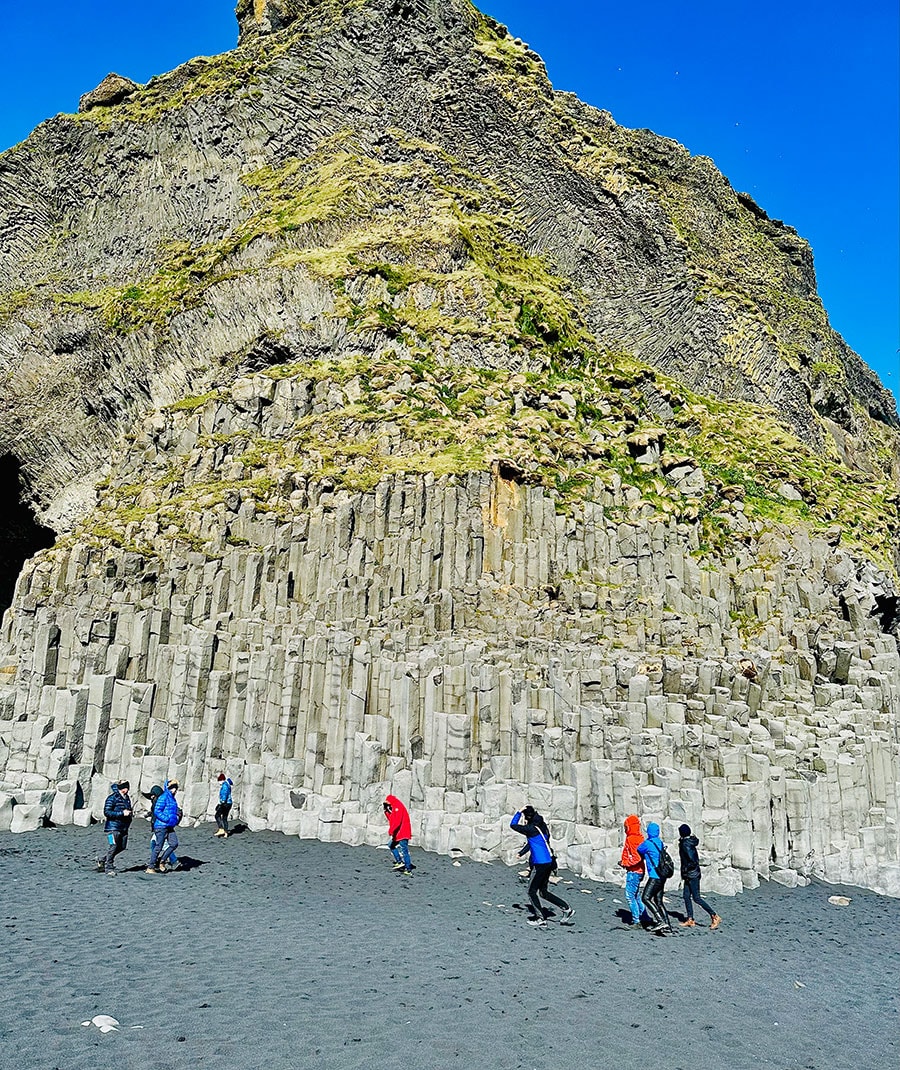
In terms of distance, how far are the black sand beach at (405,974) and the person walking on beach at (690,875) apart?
32cm

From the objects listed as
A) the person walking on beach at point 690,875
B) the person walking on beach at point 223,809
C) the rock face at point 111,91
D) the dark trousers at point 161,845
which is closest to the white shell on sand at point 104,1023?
the dark trousers at point 161,845

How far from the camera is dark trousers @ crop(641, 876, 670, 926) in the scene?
1134 centimetres

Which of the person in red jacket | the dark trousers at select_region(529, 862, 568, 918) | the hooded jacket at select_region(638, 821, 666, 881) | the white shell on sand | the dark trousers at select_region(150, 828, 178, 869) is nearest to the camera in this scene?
the white shell on sand

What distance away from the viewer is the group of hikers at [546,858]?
11.2 meters

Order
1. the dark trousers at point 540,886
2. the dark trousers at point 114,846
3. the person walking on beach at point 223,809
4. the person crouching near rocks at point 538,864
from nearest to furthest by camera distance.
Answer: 1. the person crouching near rocks at point 538,864
2. the dark trousers at point 540,886
3. the dark trousers at point 114,846
4. the person walking on beach at point 223,809

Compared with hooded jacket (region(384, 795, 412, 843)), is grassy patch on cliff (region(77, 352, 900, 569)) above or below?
above

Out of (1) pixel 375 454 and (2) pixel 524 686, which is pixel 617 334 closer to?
(1) pixel 375 454

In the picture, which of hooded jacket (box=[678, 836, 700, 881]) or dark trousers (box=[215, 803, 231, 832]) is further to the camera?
dark trousers (box=[215, 803, 231, 832])

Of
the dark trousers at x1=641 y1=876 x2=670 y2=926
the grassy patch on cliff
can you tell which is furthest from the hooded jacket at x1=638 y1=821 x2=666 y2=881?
the grassy patch on cliff

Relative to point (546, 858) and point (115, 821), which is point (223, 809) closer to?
point (115, 821)

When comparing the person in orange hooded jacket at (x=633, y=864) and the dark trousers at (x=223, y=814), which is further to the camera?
the dark trousers at (x=223, y=814)

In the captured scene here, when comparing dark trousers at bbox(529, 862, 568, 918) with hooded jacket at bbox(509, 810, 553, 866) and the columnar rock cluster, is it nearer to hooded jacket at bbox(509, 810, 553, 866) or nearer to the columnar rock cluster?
hooded jacket at bbox(509, 810, 553, 866)

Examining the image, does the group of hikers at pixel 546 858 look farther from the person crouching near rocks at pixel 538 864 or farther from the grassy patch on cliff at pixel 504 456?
the grassy patch on cliff at pixel 504 456

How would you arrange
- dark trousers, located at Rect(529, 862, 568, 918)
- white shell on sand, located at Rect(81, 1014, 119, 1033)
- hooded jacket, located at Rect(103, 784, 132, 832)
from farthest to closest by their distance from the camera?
hooded jacket, located at Rect(103, 784, 132, 832) → dark trousers, located at Rect(529, 862, 568, 918) → white shell on sand, located at Rect(81, 1014, 119, 1033)
